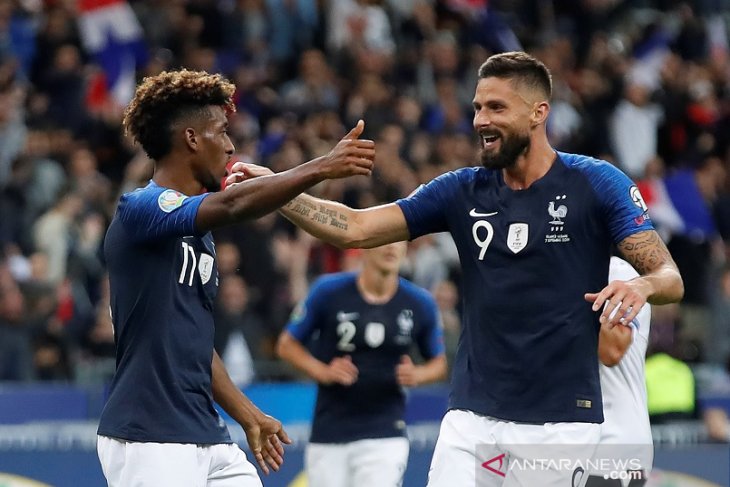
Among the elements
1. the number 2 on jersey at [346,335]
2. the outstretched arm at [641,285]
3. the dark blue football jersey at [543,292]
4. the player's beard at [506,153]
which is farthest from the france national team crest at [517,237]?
the number 2 on jersey at [346,335]

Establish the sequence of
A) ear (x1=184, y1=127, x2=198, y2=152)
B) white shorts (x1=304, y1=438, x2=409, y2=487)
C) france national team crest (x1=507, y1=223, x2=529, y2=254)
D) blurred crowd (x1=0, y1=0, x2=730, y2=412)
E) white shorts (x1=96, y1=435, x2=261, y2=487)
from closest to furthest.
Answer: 1. white shorts (x1=96, y1=435, x2=261, y2=487)
2. ear (x1=184, y1=127, x2=198, y2=152)
3. france national team crest (x1=507, y1=223, x2=529, y2=254)
4. white shorts (x1=304, y1=438, x2=409, y2=487)
5. blurred crowd (x1=0, y1=0, x2=730, y2=412)

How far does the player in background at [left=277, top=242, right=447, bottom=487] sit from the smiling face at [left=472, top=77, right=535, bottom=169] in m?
3.08

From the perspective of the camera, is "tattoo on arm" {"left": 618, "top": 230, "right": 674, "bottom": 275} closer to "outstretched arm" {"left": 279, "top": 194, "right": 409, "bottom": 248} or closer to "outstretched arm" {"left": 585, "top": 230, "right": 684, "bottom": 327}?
"outstretched arm" {"left": 585, "top": 230, "right": 684, "bottom": 327}

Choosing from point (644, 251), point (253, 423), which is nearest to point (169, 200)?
point (253, 423)

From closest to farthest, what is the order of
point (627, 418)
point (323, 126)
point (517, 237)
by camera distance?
point (517, 237) → point (627, 418) → point (323, 126)

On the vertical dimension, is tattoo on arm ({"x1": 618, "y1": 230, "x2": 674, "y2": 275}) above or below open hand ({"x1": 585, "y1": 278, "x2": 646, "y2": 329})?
above

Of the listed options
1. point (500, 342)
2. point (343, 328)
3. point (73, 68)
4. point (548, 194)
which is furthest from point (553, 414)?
point (73, 68)

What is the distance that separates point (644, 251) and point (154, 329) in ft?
6.97

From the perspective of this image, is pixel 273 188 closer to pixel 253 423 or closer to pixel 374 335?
pixel 253 423

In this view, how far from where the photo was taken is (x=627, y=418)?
274 inches

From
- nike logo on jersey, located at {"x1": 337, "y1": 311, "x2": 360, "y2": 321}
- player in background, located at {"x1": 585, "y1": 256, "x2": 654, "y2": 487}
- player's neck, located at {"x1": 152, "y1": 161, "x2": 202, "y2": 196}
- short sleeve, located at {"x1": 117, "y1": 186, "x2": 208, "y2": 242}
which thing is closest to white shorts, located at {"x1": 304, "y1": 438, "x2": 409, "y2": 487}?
nike logo on jersey, located at {"x1": 337, "y1": 311, "x2": 360, "y2": 321}

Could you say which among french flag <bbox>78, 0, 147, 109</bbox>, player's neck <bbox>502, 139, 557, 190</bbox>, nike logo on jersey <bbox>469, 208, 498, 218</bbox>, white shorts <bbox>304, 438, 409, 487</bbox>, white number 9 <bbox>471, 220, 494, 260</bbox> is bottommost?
white shorts <bbox>304, 438, 409, 487</bbox>

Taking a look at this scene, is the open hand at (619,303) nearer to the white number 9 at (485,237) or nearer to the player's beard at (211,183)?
the white number 9 at (485,237)

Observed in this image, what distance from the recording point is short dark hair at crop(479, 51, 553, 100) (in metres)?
6.52
